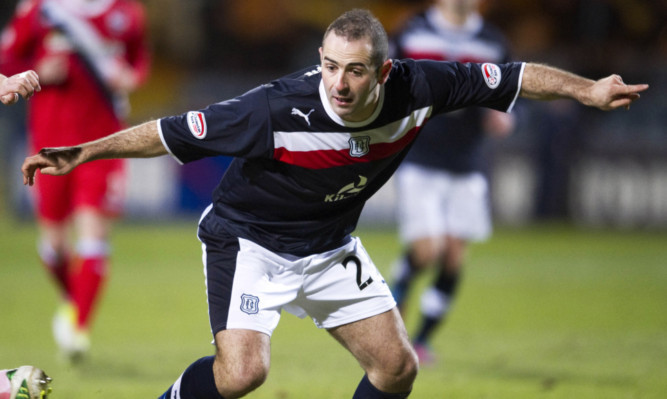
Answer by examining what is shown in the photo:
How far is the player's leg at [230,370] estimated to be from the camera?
14.0 feet

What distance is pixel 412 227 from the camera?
7.50 m

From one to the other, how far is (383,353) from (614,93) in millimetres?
1587

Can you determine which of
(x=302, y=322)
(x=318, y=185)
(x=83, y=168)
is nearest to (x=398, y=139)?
(x=318, y=185)

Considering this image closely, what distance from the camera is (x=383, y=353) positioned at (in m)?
4.58

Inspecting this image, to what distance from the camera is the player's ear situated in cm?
439

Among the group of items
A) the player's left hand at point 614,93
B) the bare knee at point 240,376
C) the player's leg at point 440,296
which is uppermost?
the player's left hand at point 614,93

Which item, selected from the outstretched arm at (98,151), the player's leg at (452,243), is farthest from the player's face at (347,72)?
the player's leg at (452,243)

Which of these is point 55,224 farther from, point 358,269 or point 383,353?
point 383,353

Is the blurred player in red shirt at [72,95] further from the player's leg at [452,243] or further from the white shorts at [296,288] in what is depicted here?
the white shorts at [296,288]

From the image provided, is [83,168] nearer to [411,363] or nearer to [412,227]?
[412,227]

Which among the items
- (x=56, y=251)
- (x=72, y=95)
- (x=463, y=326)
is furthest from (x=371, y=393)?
(x=463, y=326)

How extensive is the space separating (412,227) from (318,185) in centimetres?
304

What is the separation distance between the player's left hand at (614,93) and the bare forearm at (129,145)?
6.40 ft

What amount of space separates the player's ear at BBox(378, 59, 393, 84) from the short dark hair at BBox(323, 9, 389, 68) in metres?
0.03
